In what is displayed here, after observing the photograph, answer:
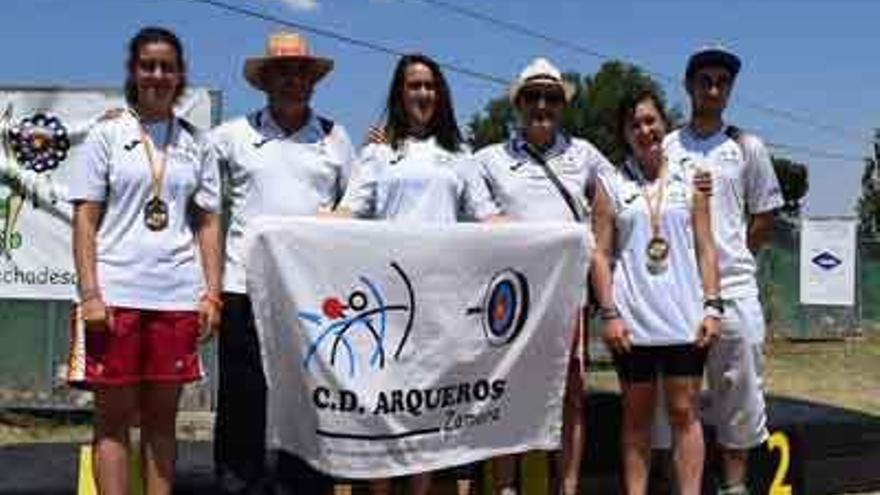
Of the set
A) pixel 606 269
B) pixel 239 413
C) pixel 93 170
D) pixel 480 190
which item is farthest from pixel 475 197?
pixel 93 170

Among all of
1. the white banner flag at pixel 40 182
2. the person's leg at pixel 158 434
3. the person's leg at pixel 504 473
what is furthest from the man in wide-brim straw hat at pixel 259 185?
the white banner flag at pixel 40 182

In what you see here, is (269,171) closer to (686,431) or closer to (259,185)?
(259,185)

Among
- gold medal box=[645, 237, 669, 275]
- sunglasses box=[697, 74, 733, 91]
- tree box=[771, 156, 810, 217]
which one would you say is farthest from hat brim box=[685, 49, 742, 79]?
tree box=[771, 156, 810, 217]

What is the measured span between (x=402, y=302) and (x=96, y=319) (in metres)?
1.19

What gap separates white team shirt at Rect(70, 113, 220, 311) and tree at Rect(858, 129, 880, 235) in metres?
60.7

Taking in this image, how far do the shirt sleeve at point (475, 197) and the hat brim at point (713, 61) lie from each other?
101cm

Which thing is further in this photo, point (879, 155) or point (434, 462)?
point (879, 155)

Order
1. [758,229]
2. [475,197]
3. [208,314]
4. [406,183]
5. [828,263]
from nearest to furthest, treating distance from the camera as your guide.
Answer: [208,314] < [406,183] < [475,197] < [758,229] < [828,263]

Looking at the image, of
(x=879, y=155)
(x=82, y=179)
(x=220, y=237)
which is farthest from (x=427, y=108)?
(x=879, y=155)

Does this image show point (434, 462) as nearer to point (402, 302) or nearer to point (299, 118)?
point (402, 302)

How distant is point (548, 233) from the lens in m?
5.29

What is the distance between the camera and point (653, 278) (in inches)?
210

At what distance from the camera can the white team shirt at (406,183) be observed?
199 inches

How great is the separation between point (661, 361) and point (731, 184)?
0.80m
